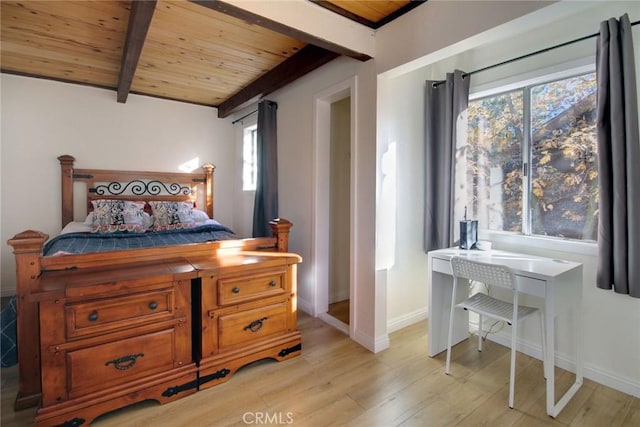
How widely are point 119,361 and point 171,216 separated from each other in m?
2.11

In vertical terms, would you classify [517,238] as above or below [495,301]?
above

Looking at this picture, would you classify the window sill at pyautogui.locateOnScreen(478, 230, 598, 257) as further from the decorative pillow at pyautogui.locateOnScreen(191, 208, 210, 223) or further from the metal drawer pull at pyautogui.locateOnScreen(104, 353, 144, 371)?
the decorative pillow at pyautogui.locateOnScreen(191, 208, 210, 223)

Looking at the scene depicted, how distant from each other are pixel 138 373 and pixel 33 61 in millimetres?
3158

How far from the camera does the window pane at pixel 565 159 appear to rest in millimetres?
2100

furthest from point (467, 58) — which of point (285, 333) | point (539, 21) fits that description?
point (285, 333)

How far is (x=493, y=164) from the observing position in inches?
104

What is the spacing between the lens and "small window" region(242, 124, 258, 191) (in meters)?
4.19

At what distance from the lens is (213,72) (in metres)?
3.19

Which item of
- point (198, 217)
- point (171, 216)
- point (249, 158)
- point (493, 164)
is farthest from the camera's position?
point (249, 158)

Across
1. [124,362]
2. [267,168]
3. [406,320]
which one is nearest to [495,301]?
[406,320]

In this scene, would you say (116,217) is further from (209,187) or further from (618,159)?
(618,159)

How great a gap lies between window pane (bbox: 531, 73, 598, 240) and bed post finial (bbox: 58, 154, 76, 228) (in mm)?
4587

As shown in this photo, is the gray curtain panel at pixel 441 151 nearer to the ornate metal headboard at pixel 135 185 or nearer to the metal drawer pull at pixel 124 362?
the metal drawer pull at pixel 124 362

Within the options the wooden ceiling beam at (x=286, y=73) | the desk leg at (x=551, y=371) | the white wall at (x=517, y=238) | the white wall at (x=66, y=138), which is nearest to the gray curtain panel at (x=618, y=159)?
the white wall at (x=517, y=238)
